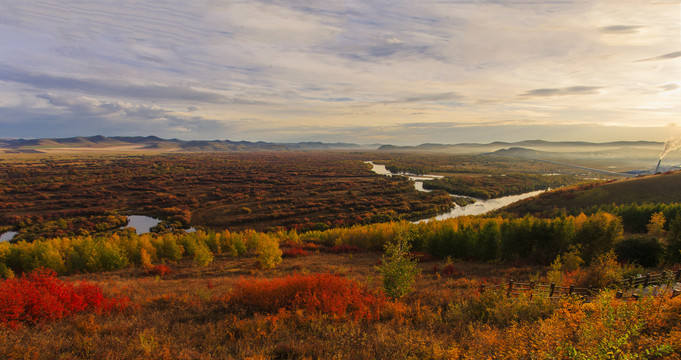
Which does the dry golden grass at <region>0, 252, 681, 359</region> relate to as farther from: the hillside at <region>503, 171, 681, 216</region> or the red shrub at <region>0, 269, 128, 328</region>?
the hillside at <region>503, 171, 681, 216</region>

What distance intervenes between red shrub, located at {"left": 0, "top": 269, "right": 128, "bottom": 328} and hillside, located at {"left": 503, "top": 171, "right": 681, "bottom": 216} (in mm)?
79591

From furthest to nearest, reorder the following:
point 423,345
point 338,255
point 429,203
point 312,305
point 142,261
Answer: point 429,203 < point 338,255 < point 142,261 < point 312,305 < point 423,345

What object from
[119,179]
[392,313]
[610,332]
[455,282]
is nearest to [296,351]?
[392,313]

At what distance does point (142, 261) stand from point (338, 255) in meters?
26.9

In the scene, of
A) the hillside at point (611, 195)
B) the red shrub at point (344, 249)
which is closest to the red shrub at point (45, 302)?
the red shrub at point (344, 249)

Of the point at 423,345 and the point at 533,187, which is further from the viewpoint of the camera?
the point at 533,187

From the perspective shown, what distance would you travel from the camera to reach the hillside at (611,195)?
61.6 meters

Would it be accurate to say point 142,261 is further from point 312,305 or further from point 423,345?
point 423,345

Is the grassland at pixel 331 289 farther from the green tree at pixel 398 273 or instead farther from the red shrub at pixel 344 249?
the green tree at pixel 398 273

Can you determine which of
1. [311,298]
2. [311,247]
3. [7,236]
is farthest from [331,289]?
[7,236]

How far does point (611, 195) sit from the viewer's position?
66.8 meters

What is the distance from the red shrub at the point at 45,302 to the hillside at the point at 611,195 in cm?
7959

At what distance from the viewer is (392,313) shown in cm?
1352

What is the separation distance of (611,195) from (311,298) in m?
Result: 85.4
